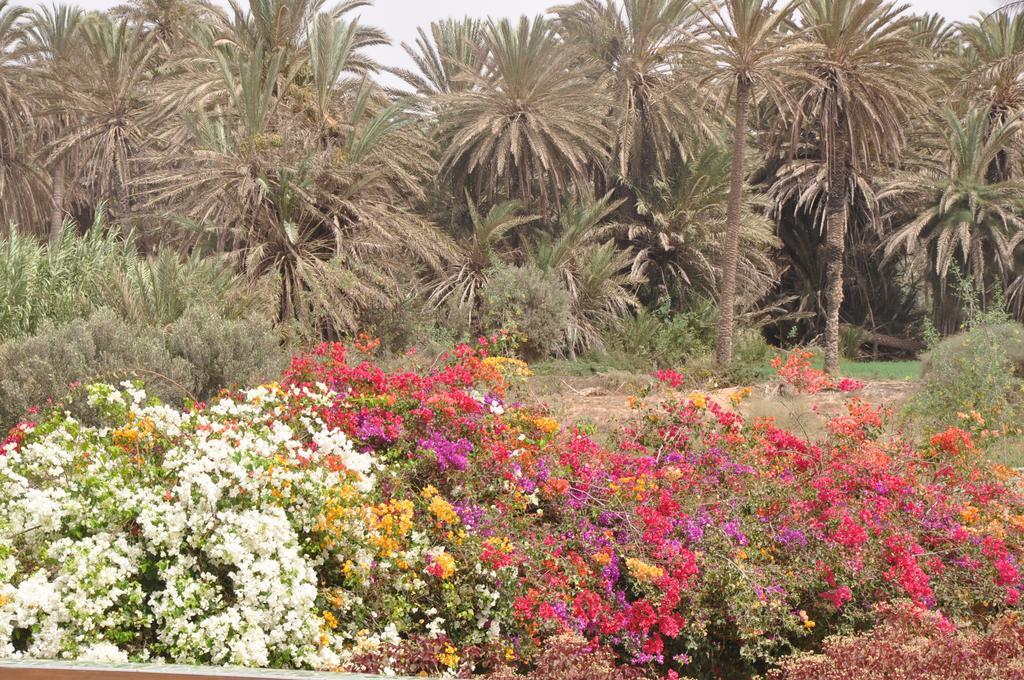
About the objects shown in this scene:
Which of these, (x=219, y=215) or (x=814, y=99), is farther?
(x=814, y=99)

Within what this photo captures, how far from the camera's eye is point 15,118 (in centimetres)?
2156

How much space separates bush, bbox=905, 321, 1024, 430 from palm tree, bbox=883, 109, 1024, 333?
985 cm

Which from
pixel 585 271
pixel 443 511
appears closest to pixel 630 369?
pixel 585 271

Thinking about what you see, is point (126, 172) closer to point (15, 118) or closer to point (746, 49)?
point (15, 118)

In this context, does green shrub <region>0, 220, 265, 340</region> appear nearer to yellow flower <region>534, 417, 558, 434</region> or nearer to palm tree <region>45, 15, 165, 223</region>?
yellow flower <region>534, 417, 558, 434</region>

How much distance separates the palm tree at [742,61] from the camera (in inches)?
600

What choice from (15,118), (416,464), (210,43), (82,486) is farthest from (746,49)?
(15,118)

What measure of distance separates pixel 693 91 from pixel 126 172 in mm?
11814

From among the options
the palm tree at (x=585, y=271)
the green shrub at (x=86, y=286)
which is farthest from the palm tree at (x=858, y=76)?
the green shrub at (x=86, y=286)

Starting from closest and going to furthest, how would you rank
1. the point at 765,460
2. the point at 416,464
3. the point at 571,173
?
the point at 416,464, the point at 765,460, the point at 571,173

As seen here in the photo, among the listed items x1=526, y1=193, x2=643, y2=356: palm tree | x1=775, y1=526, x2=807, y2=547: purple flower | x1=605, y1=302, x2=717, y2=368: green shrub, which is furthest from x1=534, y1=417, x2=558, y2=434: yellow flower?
x1=605, y1=302, x2=717, y2=368: green shrub

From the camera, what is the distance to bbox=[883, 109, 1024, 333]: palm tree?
1986cm

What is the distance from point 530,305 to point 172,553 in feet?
41.7

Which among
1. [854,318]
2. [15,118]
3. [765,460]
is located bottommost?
[854,318]
